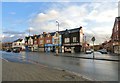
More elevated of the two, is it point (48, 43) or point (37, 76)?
point (48, 43)

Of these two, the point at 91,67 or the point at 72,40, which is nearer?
the point at 91,67

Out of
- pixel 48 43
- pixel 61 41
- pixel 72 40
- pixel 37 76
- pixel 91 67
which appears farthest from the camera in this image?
pixel 48 43

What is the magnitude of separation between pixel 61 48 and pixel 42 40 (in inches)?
809

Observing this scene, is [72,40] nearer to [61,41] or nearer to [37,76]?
[61,41]

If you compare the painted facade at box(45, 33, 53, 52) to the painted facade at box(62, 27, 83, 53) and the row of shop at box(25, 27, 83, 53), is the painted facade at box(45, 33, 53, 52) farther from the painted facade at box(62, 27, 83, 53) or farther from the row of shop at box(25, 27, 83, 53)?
the painted facade at box(62, 27, 83, 53)

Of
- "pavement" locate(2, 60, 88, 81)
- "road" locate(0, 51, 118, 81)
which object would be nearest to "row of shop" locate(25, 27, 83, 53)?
"road" locate(0, 51, 118, 81)

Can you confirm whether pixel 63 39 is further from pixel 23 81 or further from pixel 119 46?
pixel 23 81

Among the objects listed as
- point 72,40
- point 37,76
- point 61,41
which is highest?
point 72,40

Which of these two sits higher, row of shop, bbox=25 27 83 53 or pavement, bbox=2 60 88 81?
row of shop, bbox=25 27 83 53

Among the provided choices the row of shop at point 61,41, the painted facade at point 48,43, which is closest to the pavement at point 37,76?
the row of shop at point 61,41

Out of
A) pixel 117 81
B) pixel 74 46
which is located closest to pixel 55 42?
pixel 74 46

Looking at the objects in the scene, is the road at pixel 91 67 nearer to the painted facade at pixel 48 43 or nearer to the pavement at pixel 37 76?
the pavement at pixel 37 76

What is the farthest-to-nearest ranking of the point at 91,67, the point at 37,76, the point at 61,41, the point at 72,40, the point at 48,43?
1. the point at 48,43
2. the point at 61,41
3. the point at 72,40
4. the point at 91,67
5. the point at 37,76

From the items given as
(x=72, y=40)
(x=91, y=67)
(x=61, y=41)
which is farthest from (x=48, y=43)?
(x=91, y=67)
